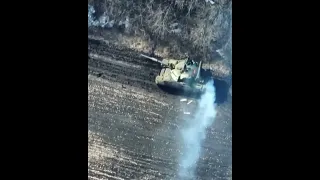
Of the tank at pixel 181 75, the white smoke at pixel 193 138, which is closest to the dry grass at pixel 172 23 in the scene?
the tank at pixel 181 75

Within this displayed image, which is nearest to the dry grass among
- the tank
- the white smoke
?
the tank

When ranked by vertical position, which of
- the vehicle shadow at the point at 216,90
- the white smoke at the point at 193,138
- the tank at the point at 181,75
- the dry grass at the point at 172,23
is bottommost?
the white smoke at the point at 193,138

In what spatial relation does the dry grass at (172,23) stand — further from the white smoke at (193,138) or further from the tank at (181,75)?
the white smoke at (193,138)

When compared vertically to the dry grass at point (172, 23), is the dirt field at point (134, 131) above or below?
below

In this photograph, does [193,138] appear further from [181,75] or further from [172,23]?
[172,23]
